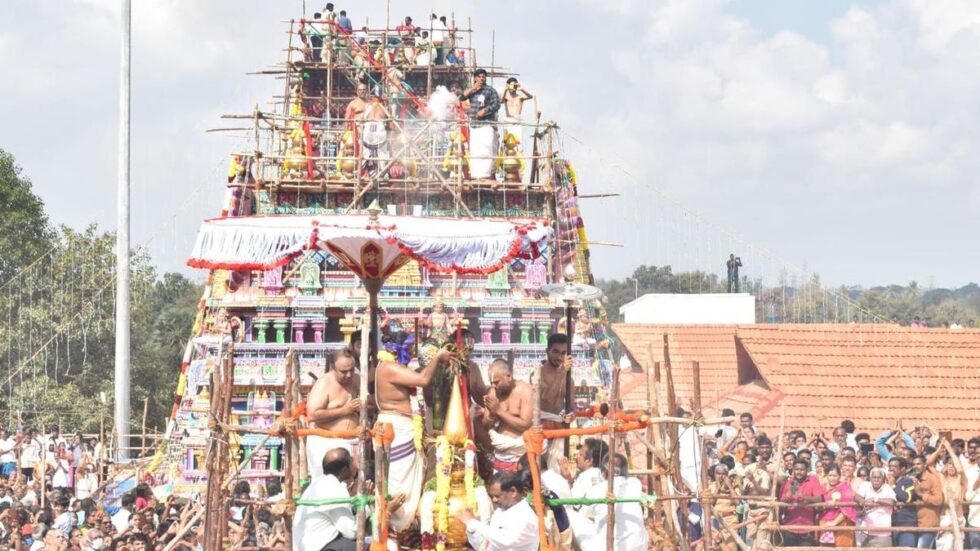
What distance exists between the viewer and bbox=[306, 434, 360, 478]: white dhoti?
36.3 feet

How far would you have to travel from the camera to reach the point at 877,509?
45.1 feet

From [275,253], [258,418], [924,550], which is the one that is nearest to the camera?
[275,253]

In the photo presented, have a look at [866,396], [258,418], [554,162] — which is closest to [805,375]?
[866,396]

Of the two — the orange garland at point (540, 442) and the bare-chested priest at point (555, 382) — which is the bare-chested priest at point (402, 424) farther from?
the bare-chested priest at point (555, 382)

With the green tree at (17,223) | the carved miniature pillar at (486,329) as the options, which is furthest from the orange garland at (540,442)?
the green tree at (17,223)

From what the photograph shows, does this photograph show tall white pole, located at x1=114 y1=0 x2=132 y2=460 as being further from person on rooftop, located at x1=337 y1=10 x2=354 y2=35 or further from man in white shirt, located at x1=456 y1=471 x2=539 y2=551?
man in white shirt, located at x1=456 y1=471 x2=539 y2=551

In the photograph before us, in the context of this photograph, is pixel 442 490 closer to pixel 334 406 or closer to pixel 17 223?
pixel 334 406

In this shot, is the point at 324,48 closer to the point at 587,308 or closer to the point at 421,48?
the point at 421,48

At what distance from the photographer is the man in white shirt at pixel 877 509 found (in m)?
13.6

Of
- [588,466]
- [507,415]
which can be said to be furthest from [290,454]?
[588,466]

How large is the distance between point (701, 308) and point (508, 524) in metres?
21.4

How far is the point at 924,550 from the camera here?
13320 mm

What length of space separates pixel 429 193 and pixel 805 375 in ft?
22.4

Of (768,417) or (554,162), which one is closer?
(768,417)
